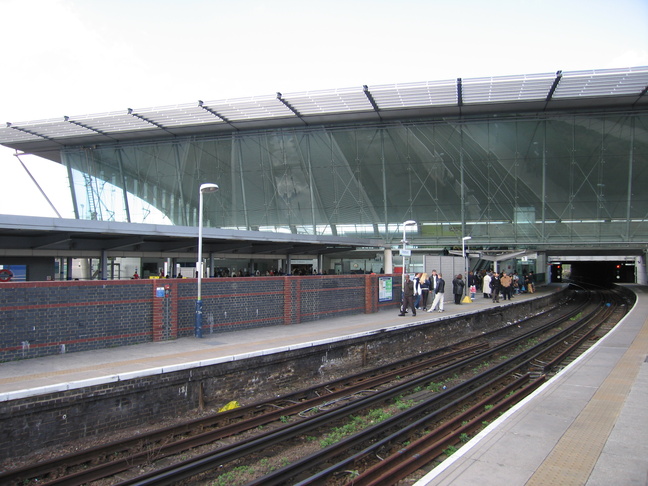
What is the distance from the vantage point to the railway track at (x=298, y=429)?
5.94 metres

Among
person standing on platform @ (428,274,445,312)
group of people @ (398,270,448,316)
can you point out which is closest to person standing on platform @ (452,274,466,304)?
group of people @ (398,270,448,316)

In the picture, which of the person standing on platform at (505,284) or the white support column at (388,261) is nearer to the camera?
the person standing on platform at (505,284)

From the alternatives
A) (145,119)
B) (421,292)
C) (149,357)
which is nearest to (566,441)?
(149,357)

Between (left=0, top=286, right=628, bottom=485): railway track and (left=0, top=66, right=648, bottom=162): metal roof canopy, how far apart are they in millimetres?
17675

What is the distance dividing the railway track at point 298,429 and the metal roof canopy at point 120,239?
889 centimetres

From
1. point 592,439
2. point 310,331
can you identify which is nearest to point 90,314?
point 310,331

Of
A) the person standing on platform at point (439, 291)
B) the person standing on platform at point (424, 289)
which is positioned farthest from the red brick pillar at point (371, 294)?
the person standing on platform at point (439, 291)

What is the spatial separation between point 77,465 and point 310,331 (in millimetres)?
7983

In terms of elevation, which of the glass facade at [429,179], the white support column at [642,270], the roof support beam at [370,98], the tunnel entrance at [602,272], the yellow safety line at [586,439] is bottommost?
the tunnel entrance at [602,272]

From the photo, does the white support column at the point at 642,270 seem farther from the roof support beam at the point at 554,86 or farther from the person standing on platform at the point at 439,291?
the person standing on platform at the point at 439,291

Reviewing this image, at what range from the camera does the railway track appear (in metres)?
5.94

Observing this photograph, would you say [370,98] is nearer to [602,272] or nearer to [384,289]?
[384,289]

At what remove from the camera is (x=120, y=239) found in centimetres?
1797

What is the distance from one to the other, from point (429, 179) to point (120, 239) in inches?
779
